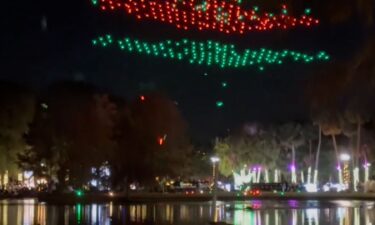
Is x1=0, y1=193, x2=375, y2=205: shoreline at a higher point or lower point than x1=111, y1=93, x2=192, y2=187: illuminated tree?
lower

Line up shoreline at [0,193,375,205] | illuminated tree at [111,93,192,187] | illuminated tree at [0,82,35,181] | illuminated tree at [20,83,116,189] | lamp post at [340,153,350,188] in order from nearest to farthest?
shoreline at [0,193,375,205]
illuminated tree at [20,83,116,189]
illuminated tree at [111,93,192,187]
illuminated tree at [0,82,35,181]
lamp post at [340,153,350,188]

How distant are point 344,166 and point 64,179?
3484cm

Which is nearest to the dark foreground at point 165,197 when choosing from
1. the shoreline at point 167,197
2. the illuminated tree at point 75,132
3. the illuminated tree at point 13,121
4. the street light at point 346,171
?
the shoreline at point 167,197

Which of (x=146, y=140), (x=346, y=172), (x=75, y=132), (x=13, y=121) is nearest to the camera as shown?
(x=75, y=132)

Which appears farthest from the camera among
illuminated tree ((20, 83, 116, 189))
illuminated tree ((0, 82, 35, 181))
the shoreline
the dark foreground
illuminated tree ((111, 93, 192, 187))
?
illuminated tree ((0, 82, 35, 181))

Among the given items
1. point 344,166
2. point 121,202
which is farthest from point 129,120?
point 344,166

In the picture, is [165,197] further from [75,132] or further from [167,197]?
[75,132]

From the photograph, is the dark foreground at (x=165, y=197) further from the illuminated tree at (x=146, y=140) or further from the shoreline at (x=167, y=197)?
the illuminated tree at (x=146, y=140)

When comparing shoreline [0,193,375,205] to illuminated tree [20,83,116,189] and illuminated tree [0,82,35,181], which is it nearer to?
illuminated tree [20,83,116,189]

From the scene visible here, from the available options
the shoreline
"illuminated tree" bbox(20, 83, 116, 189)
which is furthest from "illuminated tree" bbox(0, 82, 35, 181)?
the shoreline

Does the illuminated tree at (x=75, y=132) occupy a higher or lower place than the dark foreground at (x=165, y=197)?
higher

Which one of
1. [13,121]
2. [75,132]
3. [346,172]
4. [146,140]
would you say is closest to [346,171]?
[346,172]

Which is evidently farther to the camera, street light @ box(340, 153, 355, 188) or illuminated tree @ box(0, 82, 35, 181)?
street light @ box(340, 153, 355, 188)

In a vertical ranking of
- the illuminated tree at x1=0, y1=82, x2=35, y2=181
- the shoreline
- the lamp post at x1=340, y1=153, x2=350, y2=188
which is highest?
the illuminated tree at x1=0, y1=82, x2=35, y2=181
